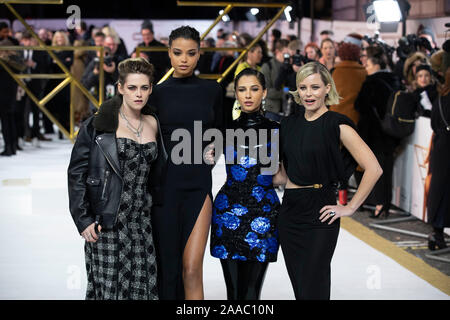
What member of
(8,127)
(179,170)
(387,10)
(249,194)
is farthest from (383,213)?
(8,127)

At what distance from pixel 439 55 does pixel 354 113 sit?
1231 mm

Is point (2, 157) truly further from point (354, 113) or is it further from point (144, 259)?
point (144, 259)

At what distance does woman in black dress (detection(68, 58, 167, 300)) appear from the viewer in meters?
3.36

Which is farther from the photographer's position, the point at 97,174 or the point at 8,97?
the point at 8,97

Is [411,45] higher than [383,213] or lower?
higher

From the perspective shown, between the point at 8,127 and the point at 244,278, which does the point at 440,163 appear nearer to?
the point at 244,278

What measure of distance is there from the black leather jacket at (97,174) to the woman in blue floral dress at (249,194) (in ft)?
1.75

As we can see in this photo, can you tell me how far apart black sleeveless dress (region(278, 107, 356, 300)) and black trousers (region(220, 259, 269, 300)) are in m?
0.25

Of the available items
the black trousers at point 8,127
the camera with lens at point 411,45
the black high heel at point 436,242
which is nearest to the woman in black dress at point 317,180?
the black high heel at point 436,242

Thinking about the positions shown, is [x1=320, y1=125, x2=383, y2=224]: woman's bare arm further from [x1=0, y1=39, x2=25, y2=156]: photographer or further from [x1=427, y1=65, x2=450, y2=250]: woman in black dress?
[x1=0, y1=39, x2=25, y2=156]: photographer

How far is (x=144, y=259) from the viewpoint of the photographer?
3.49 meters

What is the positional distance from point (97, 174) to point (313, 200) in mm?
963

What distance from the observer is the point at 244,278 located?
3.64 metres
